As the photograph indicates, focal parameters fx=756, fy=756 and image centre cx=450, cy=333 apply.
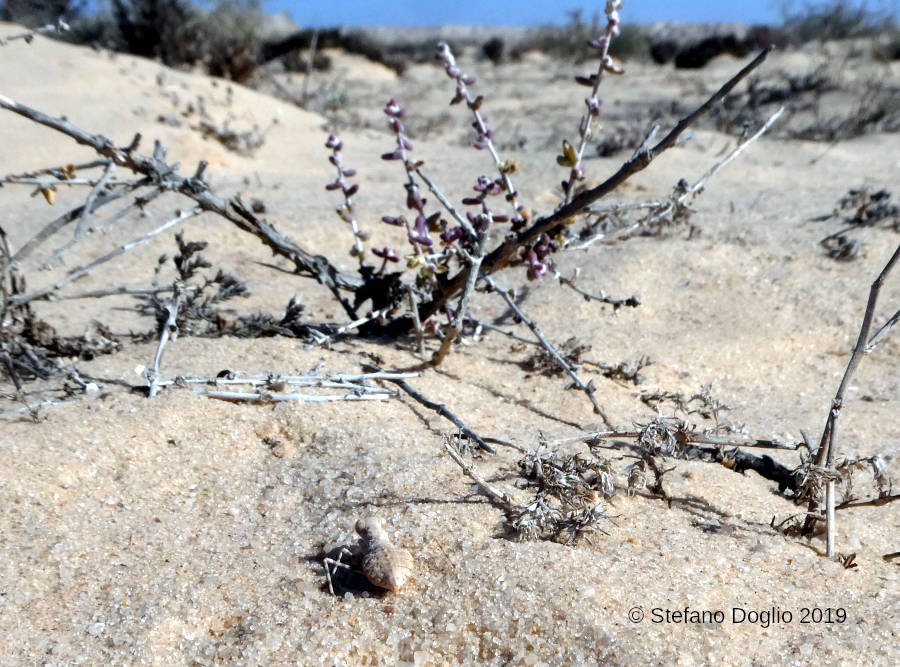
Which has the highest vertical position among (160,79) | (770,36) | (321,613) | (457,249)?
(770,36)

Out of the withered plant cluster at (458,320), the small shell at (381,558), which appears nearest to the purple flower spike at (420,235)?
the withered plant cluster at (458,320)

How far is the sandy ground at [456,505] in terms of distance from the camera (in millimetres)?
1171

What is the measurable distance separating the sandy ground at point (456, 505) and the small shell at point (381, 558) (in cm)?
3

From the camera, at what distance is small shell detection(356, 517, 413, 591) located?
123 centimetres

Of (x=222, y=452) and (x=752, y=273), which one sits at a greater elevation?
(x=752, y=273)

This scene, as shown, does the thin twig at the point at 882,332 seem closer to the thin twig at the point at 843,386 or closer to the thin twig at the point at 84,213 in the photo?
the thin twig at the point at 843,386

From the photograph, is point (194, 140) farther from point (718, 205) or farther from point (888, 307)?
point (888, 307)

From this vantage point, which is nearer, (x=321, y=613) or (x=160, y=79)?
(x=321, y=613)

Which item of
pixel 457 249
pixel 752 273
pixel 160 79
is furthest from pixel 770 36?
pixel 457 249

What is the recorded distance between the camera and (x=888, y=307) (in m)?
2.55

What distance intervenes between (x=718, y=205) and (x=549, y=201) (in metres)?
0.85

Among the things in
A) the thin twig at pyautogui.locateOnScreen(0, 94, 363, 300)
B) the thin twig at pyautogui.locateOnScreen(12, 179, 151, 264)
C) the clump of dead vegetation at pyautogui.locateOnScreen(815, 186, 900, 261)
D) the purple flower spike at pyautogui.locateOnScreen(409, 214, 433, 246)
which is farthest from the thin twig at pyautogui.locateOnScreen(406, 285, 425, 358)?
the clump of dead vegetation at pyautogui.locateOnScreen(815, 186, 900, 261)

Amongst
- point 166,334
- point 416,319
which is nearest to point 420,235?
point 416,319

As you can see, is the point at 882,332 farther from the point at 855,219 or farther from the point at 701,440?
the point at 855,219
